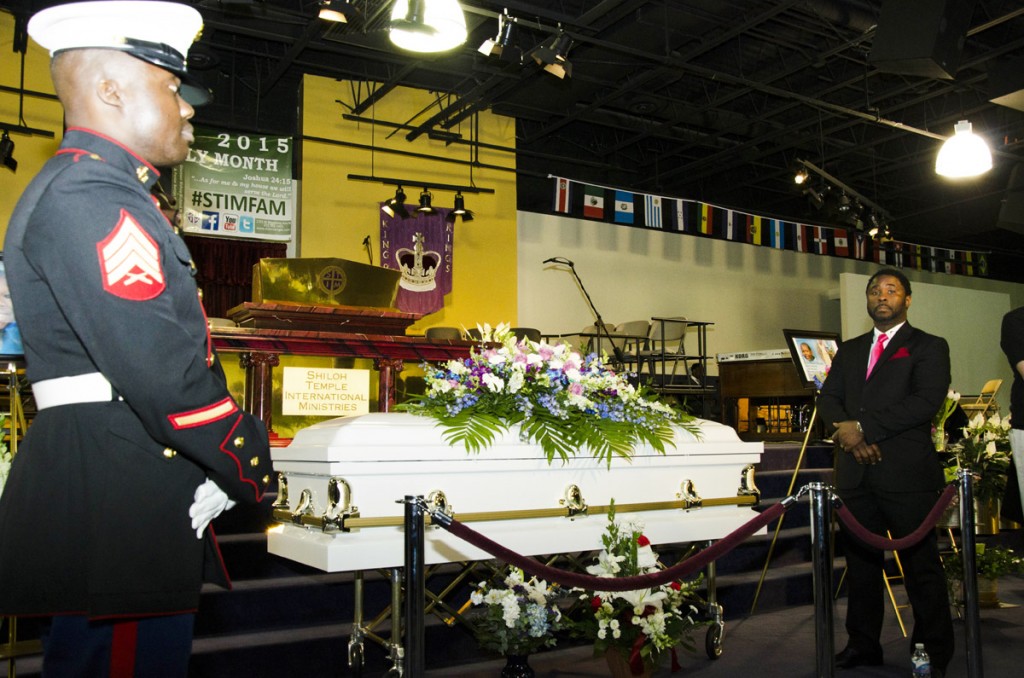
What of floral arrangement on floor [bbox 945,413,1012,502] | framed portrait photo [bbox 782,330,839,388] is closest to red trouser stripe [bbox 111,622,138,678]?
framed portrait photo [bbox 782,330,839,388]

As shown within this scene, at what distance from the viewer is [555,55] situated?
6.99m

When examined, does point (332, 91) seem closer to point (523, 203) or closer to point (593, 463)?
point (523, 203)

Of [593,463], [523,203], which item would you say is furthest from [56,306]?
[523,203]

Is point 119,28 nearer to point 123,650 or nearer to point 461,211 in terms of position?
point 123,650

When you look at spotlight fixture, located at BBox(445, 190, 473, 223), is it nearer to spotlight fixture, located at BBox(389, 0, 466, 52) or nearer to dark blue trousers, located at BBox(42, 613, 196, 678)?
spotlight fixture, located at BBox(389, 0, 466, 52)

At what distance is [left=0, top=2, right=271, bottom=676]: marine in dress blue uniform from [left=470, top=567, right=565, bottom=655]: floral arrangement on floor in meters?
1.71

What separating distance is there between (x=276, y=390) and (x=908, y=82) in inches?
352

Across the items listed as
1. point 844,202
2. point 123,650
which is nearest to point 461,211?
point 844,202

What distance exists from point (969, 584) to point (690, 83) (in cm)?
A: 926

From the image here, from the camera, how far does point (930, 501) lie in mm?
3451

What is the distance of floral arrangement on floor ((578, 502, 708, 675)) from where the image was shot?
302 centimetres

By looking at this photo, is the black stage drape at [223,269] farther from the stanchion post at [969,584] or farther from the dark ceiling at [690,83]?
the stanchion post at [969,584]

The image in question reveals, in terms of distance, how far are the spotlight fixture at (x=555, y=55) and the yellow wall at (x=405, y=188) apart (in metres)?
4.09

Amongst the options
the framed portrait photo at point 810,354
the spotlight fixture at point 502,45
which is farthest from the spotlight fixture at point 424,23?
the framed portrait photo at point 810,354
